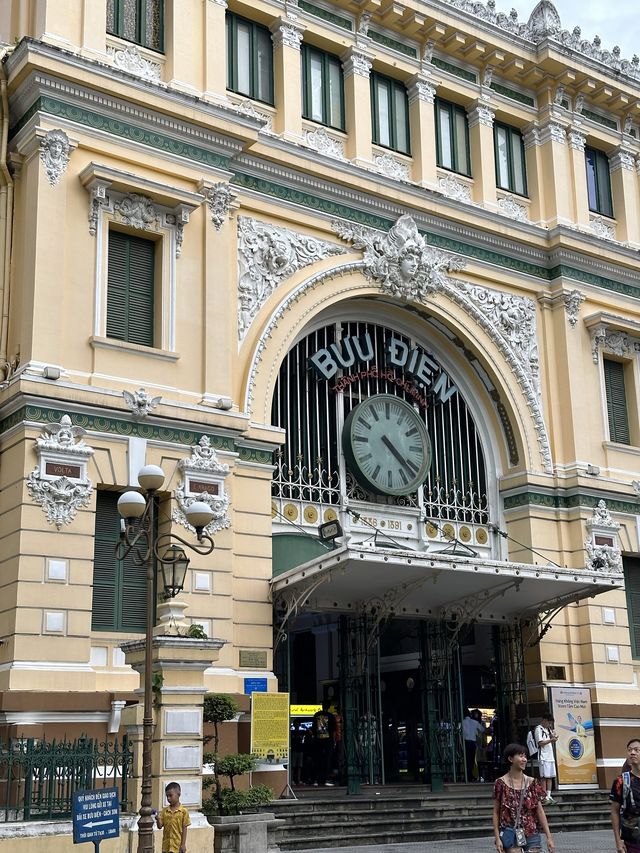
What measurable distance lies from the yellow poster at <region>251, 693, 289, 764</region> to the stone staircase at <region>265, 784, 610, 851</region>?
86cm

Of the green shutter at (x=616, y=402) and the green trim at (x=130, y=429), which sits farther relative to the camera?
the green shutter at (x=616, y=402)

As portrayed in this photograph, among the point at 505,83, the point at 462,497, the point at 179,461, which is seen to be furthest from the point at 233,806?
the point at 505,83

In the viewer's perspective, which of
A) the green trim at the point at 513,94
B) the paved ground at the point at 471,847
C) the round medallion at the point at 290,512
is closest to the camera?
the paved ground at the point at 471,847

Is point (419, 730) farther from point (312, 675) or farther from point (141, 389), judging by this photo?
point (141, 389)

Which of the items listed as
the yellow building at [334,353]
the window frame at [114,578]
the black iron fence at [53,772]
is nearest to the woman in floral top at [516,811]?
the black iron fence at [53,772]

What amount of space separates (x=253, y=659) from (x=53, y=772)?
22.9ft

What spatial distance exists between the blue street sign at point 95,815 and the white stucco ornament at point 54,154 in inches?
457

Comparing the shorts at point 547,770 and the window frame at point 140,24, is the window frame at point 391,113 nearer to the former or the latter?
the window frame at point 140,24

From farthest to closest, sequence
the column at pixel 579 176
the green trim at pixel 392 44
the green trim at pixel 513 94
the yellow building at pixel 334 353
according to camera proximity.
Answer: the column at pixel 579 176 → the green trim at pixel 513 94 → the green trim at pixel 392 44 → the yellow building at pixel 334 353

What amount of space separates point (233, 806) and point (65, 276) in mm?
9532

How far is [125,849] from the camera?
15.6 m

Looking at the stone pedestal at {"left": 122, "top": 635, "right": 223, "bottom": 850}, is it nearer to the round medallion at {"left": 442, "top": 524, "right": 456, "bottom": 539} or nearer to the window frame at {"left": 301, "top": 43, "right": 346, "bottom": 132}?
the round medallion at {"left": 442, "top": 524, "right": 456, "bottom": 539}

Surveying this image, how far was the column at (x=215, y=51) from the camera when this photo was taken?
2408 cm

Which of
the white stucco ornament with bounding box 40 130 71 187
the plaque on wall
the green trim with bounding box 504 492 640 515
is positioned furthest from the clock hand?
the white stucco ornament with bounding box 40 130 71 187
